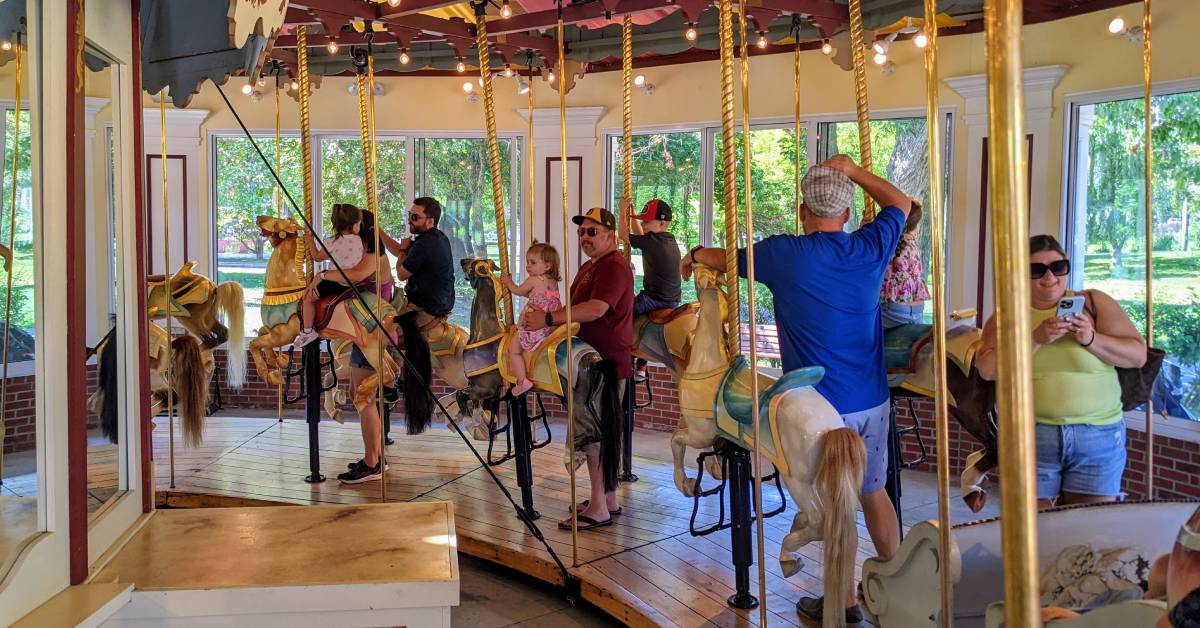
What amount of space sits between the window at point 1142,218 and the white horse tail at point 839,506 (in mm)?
3050

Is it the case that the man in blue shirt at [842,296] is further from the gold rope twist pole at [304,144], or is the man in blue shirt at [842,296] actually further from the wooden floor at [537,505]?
the gold rope twist pole at [304,144]

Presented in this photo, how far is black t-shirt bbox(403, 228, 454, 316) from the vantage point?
513 cm

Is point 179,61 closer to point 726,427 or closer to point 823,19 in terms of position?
point 726,427

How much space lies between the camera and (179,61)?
3.08m

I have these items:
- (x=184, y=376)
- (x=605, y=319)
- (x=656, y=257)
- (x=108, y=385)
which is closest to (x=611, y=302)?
(x=605, y=319)

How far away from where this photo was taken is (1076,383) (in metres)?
2.82

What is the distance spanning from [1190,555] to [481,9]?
3901 mm

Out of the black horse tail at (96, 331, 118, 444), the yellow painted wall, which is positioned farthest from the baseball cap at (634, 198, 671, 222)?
the black horse tail at (96, 331, 118, 444)

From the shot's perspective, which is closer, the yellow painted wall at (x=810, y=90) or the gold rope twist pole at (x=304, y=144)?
the gold rope twist pole at (x=304, y=144)

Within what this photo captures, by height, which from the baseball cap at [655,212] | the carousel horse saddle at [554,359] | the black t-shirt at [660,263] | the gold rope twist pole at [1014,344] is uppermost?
the baseball cap at [655,212]

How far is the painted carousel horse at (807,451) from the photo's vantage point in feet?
8.72

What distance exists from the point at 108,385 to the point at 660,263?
326 cm

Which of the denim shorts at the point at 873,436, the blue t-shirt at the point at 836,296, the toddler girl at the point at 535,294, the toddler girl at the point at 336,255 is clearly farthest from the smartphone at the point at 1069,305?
the toddler girl at the point at 336,255

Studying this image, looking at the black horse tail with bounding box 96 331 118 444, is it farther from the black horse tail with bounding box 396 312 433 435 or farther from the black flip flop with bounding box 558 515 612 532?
the black horse tail with bounding box 396 312 433 435
